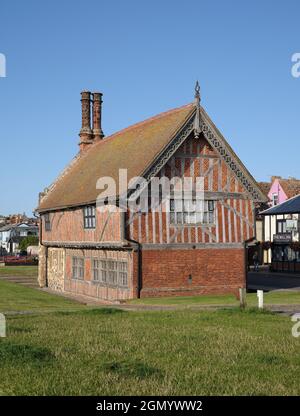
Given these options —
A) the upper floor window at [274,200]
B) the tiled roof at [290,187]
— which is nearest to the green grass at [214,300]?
the tiled roof at [290,187]

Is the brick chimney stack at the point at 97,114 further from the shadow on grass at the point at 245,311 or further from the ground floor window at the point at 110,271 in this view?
the shadow on grass at the point at 245,311

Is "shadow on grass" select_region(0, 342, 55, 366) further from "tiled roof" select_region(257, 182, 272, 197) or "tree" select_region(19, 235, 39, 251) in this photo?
"tree" select_region(19, 235, 39, 251)

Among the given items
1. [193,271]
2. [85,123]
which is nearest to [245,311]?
[193,271]

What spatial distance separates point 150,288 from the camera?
26.7 meters

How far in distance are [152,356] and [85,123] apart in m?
31.9

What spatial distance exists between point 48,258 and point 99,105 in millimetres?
11752

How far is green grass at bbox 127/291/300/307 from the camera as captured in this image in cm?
2368

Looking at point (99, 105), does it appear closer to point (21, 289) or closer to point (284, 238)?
point (21, 289)

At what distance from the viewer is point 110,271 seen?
→ 28.8 m

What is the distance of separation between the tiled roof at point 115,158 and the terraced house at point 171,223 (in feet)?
0.27

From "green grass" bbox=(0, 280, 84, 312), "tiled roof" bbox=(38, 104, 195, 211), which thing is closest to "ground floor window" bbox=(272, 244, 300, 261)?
"tiled roof" bbox=(38, 104, 195, 211)

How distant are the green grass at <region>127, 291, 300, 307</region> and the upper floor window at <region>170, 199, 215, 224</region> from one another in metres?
3.77

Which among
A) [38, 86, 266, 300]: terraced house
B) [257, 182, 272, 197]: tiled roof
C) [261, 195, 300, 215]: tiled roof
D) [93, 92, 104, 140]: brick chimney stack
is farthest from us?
[257, 182, 272, 197]: tiled roof
